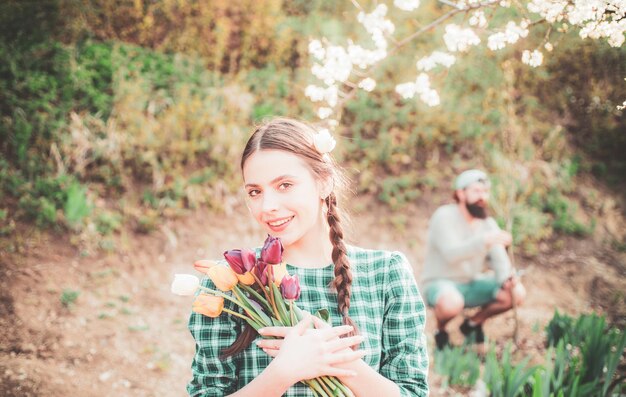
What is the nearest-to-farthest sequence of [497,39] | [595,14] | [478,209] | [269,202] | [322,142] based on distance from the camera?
1. [269,202]
2. [322,142]
3. [595,14]
4. [497,39]
5. [478,209]

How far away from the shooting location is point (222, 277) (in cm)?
119

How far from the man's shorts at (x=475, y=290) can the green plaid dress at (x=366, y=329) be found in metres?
1.92

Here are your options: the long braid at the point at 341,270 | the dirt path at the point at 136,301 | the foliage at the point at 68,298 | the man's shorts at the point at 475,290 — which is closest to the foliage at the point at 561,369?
the dirt path at the point at 136,301

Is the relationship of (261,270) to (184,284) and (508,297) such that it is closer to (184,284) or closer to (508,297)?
(184,284)

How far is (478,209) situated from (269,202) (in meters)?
2.40

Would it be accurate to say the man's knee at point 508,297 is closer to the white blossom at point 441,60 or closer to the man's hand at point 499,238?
the man's hand at point 499,238

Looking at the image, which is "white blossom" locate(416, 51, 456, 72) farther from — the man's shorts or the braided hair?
the man's shorts

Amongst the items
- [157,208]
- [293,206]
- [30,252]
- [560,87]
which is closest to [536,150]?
[560,87]

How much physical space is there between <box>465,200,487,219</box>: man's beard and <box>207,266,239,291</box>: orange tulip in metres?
2.53

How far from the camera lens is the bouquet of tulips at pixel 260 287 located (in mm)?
1191

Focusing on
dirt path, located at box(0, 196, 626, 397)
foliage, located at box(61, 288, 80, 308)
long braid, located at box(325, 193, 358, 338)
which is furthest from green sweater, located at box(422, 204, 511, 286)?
foliage, located at box(61, 288, 80, 308)

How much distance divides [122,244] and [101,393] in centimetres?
137

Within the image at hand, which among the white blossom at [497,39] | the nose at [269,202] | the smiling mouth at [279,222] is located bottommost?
the smiling mouth at [279,222]

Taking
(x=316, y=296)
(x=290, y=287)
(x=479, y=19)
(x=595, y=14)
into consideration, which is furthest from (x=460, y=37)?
(x=290, y=287)
